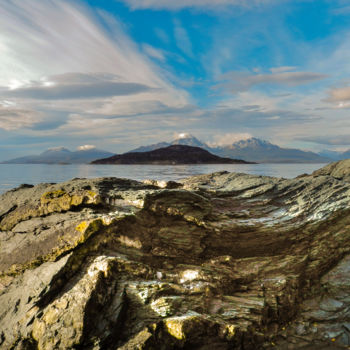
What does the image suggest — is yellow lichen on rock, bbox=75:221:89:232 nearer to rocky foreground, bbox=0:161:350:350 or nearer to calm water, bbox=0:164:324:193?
rocky foreground, bbox=0:161:350:350

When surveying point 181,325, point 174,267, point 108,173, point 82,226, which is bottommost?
point 108,173

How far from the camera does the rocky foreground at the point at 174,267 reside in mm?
7137

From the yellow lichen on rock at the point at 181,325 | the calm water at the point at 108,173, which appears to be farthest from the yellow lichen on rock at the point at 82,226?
the calm water at the point at 108,173

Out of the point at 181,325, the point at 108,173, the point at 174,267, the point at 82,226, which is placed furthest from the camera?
the point at 108,173

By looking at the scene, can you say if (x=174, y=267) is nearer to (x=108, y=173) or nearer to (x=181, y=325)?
(x=181, y=325)

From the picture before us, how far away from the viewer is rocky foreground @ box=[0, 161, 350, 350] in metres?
7.14

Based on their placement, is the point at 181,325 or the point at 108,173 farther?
the point at 108,173

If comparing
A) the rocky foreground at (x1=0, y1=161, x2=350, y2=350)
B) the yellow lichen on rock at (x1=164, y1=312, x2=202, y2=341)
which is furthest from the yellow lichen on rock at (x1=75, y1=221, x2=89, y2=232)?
the yellow lichen on rock at (x1=164, y1=312, x2=202, y2=341)

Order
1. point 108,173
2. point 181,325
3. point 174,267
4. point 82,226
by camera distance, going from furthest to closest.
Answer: point 108,173
point 174,267
point 82,226
point 181,325

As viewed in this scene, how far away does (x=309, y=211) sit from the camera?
11.3 meters

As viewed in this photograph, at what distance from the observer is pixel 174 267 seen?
9.41 m

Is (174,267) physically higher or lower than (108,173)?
higher

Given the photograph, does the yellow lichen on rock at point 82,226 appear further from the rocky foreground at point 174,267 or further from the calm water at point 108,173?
the calm water at point 108,173

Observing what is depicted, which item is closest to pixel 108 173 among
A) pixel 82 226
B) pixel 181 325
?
pixel 82 226
